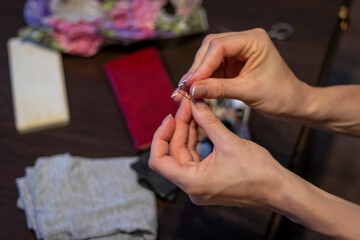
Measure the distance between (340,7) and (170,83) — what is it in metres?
0.62

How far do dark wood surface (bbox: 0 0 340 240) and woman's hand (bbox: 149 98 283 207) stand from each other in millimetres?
165

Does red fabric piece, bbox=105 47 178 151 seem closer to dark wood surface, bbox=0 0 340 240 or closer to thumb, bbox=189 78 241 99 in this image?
dark wood surface, bbox=0 0 340 240

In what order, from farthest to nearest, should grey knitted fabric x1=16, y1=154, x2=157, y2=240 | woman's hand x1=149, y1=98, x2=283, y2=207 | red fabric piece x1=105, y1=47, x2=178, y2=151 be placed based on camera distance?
red fabric piece x1=105, y1=47, x2=178, y2=151
grey knitted fabric x1=16, y1=154, x2=157, y2=240
woman's hand x1=149, y1=98, x2=283, y2=207

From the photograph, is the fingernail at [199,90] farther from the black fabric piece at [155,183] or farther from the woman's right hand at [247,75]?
the black fabric piece at [155,183]

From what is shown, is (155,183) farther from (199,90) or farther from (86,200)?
(199,90)

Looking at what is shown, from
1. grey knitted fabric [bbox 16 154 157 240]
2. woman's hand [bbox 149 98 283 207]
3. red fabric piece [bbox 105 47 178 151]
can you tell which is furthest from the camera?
red fabric piece [bbox 105 47 178 151]

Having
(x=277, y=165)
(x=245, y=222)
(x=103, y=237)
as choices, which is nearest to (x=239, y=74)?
(x=277, y=165)

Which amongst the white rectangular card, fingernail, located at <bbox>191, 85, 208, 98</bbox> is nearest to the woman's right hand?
fingernail, located at <bbox>191, 85, 208, 98</bbox>

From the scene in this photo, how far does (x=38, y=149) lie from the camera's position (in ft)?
2.75

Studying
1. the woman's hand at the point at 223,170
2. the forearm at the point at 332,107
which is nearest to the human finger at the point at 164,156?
the woman's hand at the point at 223,170

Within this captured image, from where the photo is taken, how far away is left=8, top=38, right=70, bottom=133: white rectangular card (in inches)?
34.4

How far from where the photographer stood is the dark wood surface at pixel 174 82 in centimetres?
75

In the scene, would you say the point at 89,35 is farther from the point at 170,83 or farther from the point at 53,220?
the point at 53,220

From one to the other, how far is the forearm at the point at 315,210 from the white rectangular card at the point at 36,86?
0.58 meters
